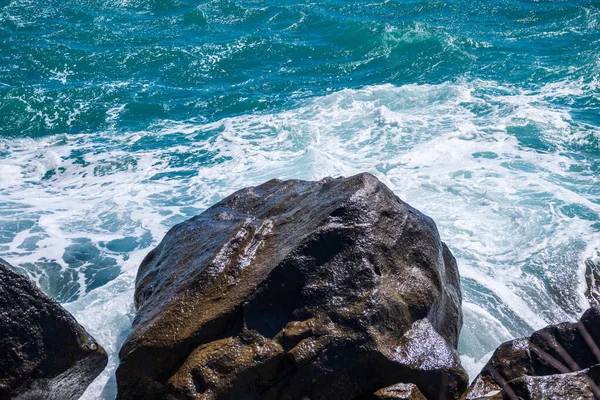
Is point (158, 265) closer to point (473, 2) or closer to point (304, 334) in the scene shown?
point (304, 334)

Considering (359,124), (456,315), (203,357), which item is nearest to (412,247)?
(456,315)

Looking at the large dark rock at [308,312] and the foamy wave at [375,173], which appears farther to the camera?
the foamy wave at [375,173]

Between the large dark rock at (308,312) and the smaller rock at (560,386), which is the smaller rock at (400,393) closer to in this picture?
the large dark rock at (308,312)

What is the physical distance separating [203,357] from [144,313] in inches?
37.6

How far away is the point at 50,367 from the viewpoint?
4.47 meters

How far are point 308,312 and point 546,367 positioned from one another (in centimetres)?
198

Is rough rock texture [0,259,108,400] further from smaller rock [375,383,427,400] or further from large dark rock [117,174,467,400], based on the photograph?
smaller rock [375,383,427,400]

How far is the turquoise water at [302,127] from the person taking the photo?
28.2ft

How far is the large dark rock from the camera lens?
4.41m

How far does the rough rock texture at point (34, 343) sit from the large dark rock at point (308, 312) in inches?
15.9

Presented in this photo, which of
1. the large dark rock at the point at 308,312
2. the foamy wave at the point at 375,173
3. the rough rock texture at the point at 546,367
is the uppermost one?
the large dark rock at the point at 308,312

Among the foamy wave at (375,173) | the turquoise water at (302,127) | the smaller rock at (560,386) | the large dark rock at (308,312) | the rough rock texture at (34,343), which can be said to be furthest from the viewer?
the turquoise water at (302,127)

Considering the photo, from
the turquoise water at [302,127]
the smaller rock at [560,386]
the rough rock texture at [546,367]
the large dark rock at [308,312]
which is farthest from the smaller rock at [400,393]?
the turquoise water at [302,127]

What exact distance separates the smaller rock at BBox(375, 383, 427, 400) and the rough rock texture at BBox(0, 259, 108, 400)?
2.24 m
